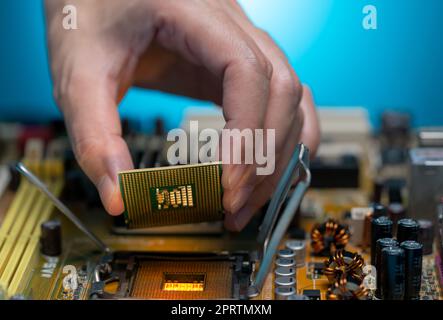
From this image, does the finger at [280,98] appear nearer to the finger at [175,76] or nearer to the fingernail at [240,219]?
the fingernail at [240,219]

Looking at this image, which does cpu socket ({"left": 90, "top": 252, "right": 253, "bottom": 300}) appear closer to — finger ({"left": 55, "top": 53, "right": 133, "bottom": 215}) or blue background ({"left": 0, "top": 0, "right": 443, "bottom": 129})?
finger ({"left": 55, "top": 53, "right": 133, "bottom": 215})

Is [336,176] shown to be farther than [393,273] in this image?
Yes

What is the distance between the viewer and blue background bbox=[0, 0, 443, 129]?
291 cm

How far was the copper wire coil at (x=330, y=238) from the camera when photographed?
2.98 metres

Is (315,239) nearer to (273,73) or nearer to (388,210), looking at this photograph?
(388,210)

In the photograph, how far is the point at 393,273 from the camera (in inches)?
101

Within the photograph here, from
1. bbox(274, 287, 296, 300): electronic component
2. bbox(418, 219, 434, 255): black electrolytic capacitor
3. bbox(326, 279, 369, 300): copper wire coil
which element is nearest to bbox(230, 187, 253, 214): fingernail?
bbox(274, 287, 296, 300): electronic component

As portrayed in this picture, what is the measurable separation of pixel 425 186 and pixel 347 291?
0.77 meters

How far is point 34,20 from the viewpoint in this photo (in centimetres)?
362

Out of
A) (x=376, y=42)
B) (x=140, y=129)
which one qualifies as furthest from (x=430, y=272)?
(x=140, y=129)

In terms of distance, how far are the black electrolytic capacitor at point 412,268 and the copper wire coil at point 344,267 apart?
139 mm

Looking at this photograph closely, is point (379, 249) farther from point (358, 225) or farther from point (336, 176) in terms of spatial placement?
point (336, 176)

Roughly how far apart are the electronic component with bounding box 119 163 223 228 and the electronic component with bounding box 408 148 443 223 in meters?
0.80

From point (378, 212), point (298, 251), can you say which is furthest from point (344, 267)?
point (378, 212)
